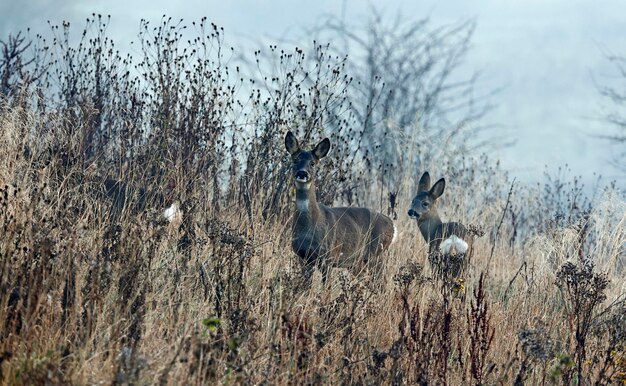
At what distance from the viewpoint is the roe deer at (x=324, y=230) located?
8688 millimetres

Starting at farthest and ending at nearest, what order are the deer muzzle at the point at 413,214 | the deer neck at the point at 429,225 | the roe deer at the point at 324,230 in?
1. the deer neck at the point at 429,225
2. the deer muzzle at the point at 413,214
3. the roe deer at the point at 324,230

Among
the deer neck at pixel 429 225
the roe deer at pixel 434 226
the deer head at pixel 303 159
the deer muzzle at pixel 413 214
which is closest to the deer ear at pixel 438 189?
the roe deer at pixel 434 226

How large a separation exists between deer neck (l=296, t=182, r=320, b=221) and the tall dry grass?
9.4 inches

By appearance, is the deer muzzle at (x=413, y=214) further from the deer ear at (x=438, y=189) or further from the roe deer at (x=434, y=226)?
the deer ear at (x=438, y=189)

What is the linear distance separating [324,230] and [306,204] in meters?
0.27

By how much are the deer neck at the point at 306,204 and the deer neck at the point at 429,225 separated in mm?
2641

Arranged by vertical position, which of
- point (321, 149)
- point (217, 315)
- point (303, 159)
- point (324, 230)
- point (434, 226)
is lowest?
point (217, 315)

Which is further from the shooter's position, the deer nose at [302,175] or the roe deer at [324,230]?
the deer nose at [302,175]

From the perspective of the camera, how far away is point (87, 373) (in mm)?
4840

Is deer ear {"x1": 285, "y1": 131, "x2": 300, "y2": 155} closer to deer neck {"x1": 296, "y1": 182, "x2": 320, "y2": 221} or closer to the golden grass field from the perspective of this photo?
deer neck {"x1": 296, "y1": 182, "x2": 320, "y2": 221}

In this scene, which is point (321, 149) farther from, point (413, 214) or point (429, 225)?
point (429, 225)

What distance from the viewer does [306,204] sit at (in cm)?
895

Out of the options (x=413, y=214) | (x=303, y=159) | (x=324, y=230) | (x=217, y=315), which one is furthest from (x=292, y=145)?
(x=217, y=315)

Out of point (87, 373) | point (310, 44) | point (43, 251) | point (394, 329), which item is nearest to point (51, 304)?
point (43, 251)
